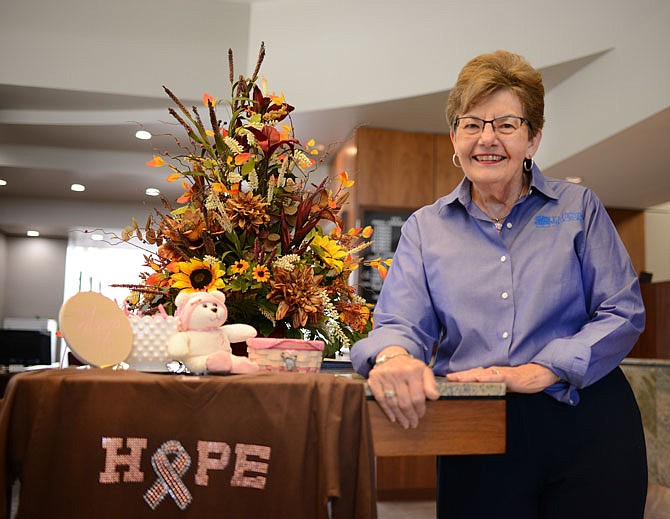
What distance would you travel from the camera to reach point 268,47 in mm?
6102

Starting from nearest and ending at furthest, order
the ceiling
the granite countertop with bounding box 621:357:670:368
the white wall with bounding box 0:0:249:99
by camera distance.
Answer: the granite countertop with bounding box 621:357:670:368
the ceiling
the white wall with bounding box 0:0:249:99

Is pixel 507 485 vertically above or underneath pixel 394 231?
underneath

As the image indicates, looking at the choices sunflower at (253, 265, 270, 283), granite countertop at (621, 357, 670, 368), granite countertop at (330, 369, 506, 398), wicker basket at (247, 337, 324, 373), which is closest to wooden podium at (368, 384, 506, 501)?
granite countertop at (330, 369, 506, 398)

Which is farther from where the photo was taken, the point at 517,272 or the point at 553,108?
the point at 553,108

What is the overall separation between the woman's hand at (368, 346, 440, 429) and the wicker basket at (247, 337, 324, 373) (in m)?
0.16

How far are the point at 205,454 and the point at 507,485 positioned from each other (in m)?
0.62

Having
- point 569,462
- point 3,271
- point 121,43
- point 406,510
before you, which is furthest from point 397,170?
point 3,271

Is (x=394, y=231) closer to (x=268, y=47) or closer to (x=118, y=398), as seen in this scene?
(x=268, y=47)

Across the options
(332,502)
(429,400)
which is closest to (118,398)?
(332,502)

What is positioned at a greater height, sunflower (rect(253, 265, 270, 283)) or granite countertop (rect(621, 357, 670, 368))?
sunflower (rect(253, 265, 270, 283))

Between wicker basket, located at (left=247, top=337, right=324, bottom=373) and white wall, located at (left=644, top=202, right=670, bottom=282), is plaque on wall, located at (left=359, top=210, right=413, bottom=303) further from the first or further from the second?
wicker basket, located at (left=247, top=337, right=324, bottom=373)

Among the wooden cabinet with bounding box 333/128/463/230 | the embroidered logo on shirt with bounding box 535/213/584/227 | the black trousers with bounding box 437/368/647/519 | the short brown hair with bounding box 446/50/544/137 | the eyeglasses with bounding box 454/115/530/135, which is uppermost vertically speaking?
the wooden cabinet with bounding box 333/128/463/230

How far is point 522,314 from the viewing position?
137 cm

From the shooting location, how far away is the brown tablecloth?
954 millimetres
